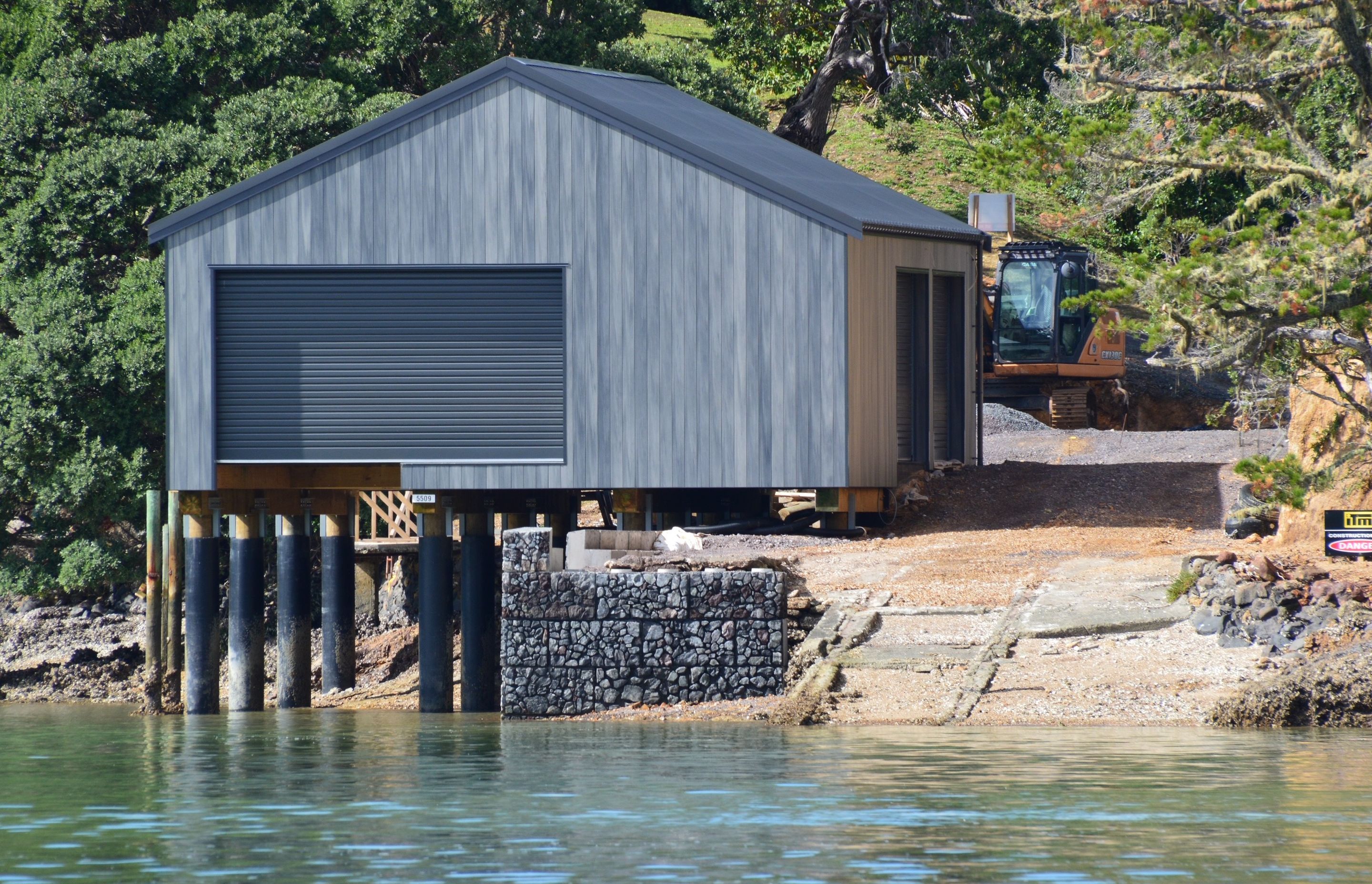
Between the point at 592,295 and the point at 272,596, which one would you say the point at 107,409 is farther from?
the point at 592,295

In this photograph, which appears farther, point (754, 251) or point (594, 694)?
point (754, 251)

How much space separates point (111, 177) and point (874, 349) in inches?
571

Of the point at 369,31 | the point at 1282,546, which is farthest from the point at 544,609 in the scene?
the point at 369,31

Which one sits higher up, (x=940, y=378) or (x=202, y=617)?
(x=940, y=378)

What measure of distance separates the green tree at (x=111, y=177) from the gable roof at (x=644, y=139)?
5277 millimetres

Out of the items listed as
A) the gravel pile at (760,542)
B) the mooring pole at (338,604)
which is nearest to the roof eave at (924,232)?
the gravel pile at (760,542)

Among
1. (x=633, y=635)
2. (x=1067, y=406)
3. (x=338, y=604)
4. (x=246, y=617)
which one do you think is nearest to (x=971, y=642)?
(x=633, y=635)

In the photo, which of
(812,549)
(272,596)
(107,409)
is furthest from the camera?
(272,596)

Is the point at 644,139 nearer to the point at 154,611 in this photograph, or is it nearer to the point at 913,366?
the point at 913,366

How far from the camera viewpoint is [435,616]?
28.0 m

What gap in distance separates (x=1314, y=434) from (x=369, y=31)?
22.3 metres

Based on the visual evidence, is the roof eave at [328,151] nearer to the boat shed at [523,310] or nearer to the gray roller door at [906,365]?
the boat shed at [523,310]

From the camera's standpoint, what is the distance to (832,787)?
53.6 feet

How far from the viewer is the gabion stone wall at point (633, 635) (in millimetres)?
22750
